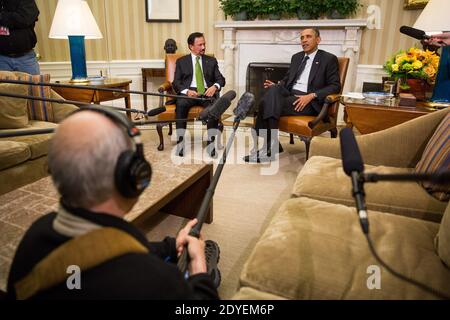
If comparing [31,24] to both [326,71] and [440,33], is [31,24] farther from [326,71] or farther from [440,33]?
[440,33]

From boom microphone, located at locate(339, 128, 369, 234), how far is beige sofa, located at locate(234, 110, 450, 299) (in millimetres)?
478

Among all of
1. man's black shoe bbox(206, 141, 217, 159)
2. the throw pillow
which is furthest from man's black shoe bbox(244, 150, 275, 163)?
the throw pillow

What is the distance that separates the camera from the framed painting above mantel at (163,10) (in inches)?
200

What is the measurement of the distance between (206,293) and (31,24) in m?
3.48

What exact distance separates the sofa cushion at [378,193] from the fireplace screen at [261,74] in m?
3.11

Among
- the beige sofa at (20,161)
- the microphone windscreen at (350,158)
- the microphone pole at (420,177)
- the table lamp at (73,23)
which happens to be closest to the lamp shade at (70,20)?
the table lamp at (73,23)

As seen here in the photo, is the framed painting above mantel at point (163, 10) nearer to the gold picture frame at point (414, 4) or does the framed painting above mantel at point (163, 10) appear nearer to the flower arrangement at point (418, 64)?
the gold picture frame at point (414, 4)

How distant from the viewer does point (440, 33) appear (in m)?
2.30

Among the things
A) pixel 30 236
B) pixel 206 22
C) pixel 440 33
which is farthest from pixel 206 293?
pixel 206 22

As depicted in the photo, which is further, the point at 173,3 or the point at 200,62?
the point at 173,3

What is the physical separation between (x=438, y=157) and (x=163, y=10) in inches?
180

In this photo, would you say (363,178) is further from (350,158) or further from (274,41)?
(274,41)

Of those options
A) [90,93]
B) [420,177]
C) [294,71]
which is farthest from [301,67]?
[420,177]

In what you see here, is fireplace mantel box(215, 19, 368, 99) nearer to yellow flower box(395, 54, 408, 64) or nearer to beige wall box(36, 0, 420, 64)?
beige wall box(36, 0, 420, 64)
